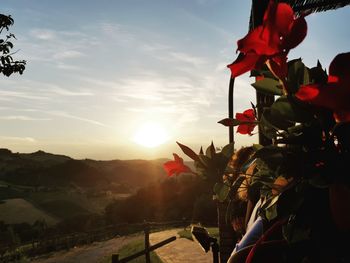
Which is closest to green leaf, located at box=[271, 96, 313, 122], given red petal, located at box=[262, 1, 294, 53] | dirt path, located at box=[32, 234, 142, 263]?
red petal, located at box=[262, 1, 294, 53]

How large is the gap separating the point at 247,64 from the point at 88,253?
66.6ft

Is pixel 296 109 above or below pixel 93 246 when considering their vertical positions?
above

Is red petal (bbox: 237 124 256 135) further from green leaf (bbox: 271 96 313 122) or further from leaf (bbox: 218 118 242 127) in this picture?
green leaf (bbox: 271 96 313 122)

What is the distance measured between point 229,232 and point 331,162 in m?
2.31

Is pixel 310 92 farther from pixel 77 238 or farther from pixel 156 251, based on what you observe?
pixel 77 238

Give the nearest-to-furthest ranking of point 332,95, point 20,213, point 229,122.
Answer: point 332,95, point 229,122, point 20,213

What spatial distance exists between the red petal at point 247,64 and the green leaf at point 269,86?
94 millimetres

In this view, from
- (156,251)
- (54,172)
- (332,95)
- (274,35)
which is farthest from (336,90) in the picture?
(54,172)

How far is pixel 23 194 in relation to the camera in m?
58.7

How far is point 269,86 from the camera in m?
0.69

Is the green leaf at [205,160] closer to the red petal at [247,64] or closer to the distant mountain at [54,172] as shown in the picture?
the red petal at [247,64]

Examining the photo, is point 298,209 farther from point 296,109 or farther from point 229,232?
point 229,232

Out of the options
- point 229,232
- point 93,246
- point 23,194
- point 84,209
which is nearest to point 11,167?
point 23,194


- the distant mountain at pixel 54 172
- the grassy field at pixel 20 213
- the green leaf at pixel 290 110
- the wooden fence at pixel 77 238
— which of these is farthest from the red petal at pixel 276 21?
the distant mountain at pixel 54 172
